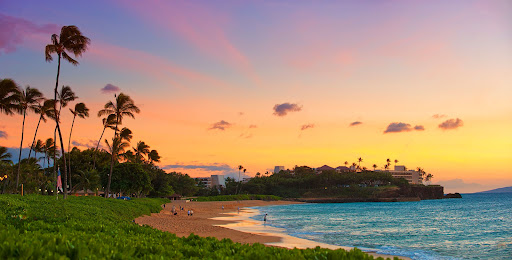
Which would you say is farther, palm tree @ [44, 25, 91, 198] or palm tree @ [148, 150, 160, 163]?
palm tree @ [148, 150, 160, 163]

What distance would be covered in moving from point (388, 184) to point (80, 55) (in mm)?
153466

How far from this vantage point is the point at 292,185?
543 ft

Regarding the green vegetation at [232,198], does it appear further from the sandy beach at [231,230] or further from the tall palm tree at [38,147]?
the sandy beach at [231,230]

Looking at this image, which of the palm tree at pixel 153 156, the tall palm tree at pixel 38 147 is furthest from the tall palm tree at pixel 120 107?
the palm tree at pixel 153 156

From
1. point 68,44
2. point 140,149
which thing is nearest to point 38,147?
point 140,149

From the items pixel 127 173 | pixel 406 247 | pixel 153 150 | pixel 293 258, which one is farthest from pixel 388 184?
pixel 293 258

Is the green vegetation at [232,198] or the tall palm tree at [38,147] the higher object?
the tall palm tree at [38,147]

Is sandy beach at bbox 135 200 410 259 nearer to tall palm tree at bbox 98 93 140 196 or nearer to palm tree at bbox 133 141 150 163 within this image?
tall palm tree at bbox 98 93 140 196

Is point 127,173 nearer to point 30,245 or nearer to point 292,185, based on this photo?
point 30,245

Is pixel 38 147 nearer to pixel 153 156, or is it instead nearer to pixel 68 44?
pixel 153 156

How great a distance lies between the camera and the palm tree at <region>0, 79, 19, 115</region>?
3703 centimetres

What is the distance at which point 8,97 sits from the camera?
3791 centimetres

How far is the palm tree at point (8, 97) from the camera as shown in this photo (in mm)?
37031

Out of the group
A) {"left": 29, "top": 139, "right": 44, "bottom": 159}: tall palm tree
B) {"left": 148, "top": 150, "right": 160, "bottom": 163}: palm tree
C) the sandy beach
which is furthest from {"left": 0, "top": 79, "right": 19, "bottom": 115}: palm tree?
{"left": 148, "top": 150, "right": 160, "bottom": 163}: palm tree
